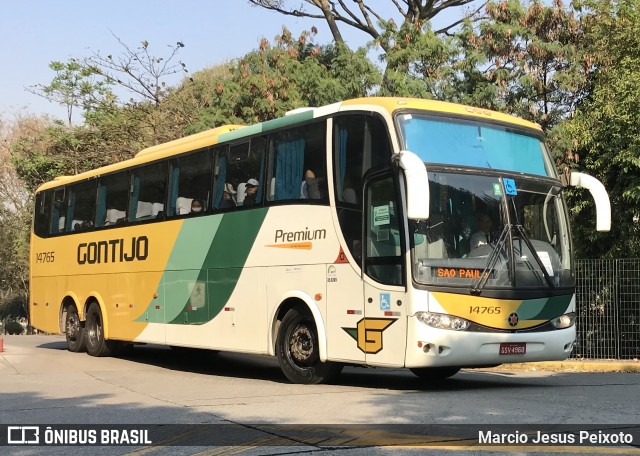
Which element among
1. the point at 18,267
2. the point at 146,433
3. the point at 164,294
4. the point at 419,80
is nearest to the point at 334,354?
the point at 146,433

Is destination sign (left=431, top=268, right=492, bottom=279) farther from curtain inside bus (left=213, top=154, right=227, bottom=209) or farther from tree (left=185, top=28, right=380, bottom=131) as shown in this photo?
tree (left=185, top=28, right=380, bottom=131)

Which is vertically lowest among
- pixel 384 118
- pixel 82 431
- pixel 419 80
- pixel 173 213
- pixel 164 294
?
pixel 82 431

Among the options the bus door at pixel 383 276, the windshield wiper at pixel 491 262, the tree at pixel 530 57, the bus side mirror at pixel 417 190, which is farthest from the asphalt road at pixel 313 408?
the tree at pixel 530 57

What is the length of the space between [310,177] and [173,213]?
405 centimetres

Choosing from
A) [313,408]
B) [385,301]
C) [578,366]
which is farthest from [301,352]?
[578,366]

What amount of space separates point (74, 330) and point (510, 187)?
11.4 meters

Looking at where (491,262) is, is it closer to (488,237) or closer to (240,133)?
(488,237)

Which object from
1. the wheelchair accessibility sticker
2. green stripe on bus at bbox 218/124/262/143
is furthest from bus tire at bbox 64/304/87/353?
the wheelchair accessibility sticker

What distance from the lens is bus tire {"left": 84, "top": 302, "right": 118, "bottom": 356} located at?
56.4ft

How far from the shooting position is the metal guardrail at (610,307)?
59.8ft

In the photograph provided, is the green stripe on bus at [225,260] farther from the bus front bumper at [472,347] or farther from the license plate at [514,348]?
the license plate at [514,348]

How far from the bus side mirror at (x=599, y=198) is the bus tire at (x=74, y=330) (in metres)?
11.2

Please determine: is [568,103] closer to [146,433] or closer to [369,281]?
[369,281]

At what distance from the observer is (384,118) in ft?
33.7
